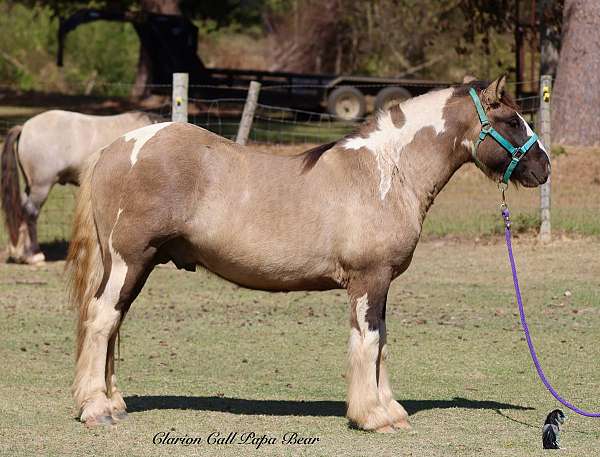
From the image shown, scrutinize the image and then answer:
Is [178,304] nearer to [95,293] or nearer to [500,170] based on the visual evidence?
[95,293]

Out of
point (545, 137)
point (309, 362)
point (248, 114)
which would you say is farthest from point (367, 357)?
point (545, 137)

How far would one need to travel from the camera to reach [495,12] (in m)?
24.5

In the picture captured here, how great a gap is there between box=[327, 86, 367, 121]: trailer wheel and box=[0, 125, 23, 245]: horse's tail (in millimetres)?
13415

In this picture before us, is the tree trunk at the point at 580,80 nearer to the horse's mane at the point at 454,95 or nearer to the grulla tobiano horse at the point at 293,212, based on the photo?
the horse's mane at the point at 454,95

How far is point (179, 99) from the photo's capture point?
1341cm

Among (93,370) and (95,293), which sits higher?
(95,293)

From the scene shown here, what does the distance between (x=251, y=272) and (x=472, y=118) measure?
5.40 ft

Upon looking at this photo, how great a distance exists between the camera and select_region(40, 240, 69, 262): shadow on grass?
1455 cm

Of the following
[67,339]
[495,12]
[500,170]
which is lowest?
[67,339]

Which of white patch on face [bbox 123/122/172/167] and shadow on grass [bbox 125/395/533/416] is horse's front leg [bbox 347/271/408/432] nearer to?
shadow on grass [bbox 125/395/533/416]

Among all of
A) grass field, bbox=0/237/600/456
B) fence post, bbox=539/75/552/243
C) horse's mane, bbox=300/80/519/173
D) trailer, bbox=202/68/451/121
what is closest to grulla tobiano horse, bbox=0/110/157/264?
grass field, bbox=0/237/600/456

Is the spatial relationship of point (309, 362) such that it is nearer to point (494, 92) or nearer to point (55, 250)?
point (494, 92)

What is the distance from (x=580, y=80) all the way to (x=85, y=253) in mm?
12731

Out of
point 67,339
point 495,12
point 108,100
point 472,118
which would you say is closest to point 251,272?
point 472,118
